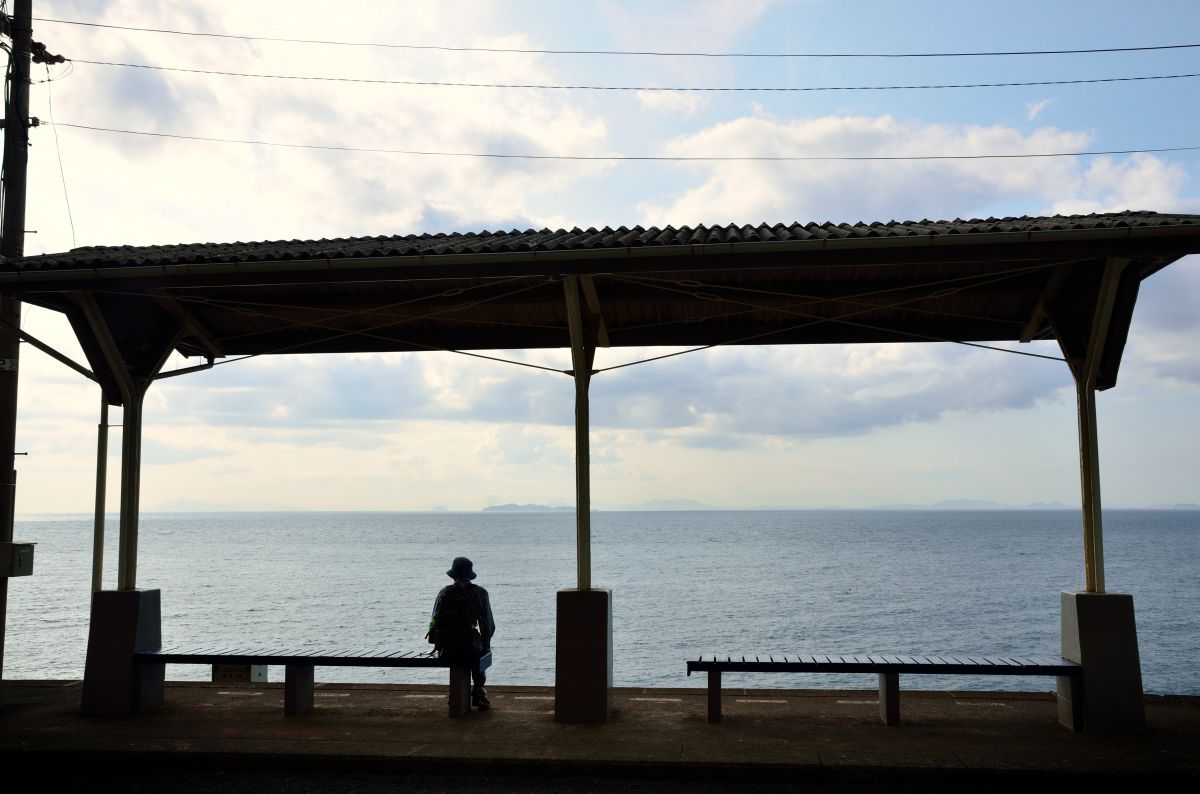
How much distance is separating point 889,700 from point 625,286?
12.0 ft

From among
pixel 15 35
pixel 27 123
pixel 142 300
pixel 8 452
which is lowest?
pixel 8 452

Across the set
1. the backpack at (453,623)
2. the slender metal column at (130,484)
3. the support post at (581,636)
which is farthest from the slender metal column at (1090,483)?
the slender metal column at (130,484)

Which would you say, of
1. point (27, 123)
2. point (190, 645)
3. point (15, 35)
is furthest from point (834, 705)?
point (190, 645)

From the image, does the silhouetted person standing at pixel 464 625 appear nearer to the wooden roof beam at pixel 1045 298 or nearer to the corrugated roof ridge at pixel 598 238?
the corrugated roof ridge at pixel 598 238

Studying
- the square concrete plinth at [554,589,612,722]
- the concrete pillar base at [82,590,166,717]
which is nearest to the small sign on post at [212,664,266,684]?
the concrete pillar base at [82,590,166,717]

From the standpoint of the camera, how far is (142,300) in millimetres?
7793

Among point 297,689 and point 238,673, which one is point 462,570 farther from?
point 238,673

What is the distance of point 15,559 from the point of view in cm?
807

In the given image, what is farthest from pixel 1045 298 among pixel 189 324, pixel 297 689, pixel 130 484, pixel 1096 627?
pixel 130 484

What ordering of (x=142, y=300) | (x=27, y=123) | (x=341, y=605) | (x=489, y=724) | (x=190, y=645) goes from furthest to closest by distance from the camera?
1. (x=341, y=605)
2. (x=190, y=645)
3. (x=27, y=123)
4. (x=142, y=300)
5. (x=489, y=724)

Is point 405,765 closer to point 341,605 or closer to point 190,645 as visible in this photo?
point 190,645

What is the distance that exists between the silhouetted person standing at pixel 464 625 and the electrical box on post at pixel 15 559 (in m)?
3.54

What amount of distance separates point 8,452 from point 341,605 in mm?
40652

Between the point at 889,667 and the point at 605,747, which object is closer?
the point at 605,747
